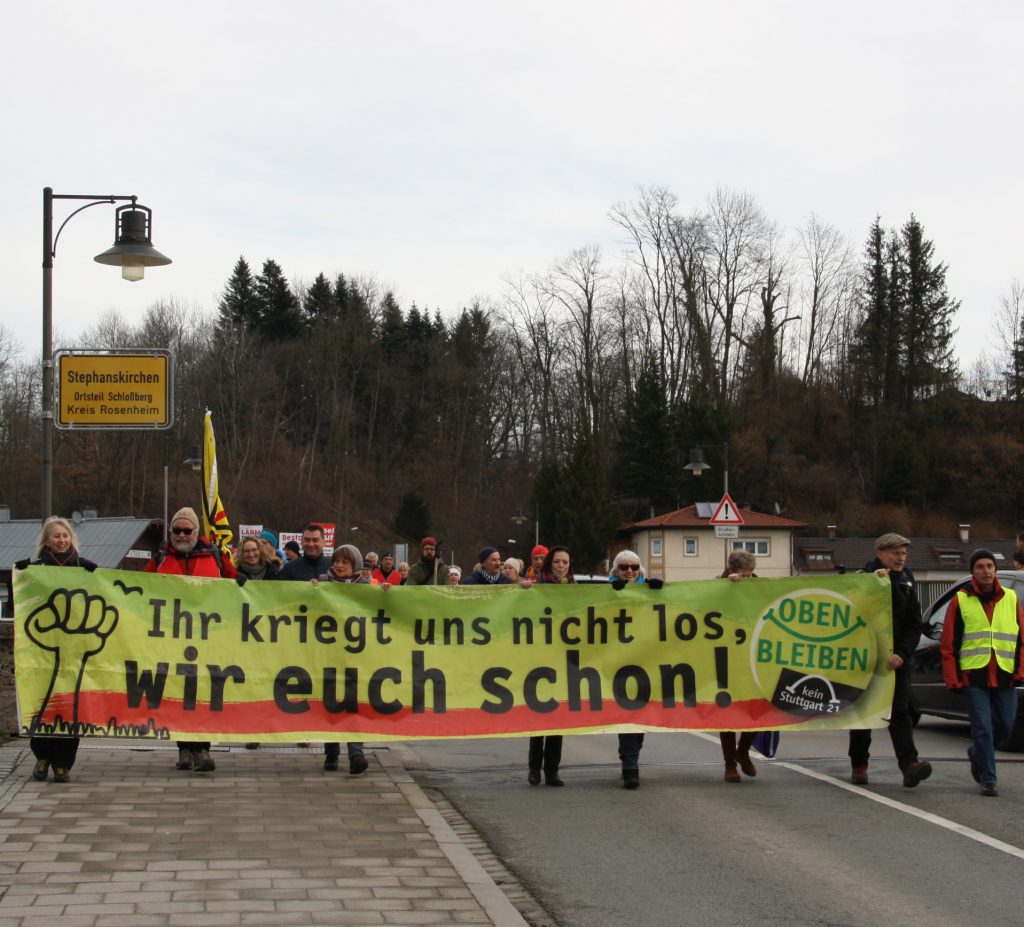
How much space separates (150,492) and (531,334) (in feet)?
87.3

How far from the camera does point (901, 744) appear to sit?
10.7 m

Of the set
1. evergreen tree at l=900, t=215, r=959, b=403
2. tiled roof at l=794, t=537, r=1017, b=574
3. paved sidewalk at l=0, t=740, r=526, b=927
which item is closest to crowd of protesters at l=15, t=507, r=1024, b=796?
paved sidewalk at l=0, t=740, r=526, b=927

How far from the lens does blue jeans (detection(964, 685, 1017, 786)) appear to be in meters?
10.3

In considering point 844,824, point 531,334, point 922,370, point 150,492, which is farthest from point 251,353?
point 844,824

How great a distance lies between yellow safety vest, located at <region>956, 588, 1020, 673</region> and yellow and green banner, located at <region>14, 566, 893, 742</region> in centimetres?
76

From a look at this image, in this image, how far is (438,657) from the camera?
35.9 ft

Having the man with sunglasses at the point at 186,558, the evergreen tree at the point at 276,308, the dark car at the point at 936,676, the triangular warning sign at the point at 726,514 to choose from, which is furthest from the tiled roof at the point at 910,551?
the man with sunglasses at the point at 186,558

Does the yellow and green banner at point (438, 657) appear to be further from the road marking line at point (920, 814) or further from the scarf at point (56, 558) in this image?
the road marking line at point (920, 814)

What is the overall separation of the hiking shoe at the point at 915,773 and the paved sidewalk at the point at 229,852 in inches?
143

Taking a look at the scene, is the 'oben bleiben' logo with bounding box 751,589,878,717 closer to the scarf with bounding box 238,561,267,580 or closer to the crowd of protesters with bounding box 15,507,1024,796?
the crowd of protesters with bounding box 15,507,1024,796

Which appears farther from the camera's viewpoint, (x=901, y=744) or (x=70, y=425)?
(x=70, y=425)

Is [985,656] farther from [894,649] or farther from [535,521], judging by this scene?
[535,521]

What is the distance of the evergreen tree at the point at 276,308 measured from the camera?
356ft

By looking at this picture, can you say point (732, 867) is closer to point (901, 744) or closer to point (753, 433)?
point (901, 744)
